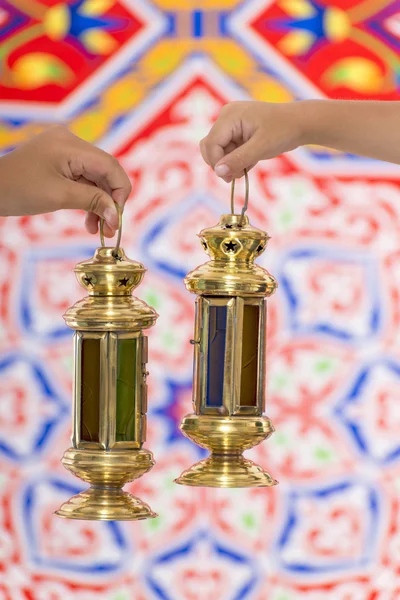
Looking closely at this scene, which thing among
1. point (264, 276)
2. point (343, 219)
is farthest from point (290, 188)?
point (264, 276)

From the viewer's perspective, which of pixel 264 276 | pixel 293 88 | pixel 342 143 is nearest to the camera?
pixel 264 276

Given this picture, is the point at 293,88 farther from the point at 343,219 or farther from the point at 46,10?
the point at 46,10

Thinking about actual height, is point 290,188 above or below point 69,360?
above

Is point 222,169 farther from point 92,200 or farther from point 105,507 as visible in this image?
point 105,507

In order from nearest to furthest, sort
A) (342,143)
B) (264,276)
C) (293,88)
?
(264,276), (342,143), (293,88)

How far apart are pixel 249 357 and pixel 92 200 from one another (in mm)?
307

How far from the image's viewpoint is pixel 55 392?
2.48 meters

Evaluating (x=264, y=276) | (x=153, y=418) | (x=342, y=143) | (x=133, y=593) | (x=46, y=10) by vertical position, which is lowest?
(x=133, y=593)

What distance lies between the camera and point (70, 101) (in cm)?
247

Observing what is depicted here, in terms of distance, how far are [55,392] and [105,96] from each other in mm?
700

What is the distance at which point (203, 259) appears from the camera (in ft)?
8.07

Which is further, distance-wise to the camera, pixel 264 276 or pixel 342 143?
pixel 342 143

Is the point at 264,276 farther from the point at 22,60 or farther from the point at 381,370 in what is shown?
the point at 22,60

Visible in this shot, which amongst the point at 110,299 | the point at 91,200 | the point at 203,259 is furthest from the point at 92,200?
the point at 203,259
